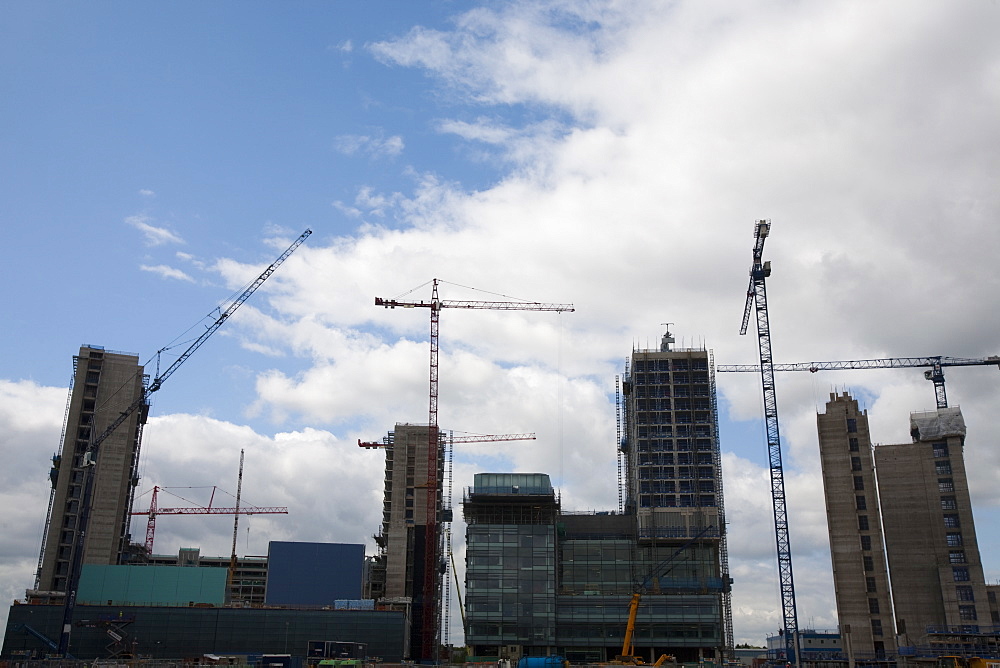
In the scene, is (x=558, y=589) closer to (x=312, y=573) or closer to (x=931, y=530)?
(x=312, y=573)

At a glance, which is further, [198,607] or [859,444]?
[859,444]

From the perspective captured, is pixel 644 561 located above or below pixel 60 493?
below

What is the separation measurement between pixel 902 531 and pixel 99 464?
6374 inches

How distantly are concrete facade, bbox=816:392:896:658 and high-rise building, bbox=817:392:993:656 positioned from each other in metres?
0.19

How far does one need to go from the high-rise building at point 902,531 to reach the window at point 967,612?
0.17 meters

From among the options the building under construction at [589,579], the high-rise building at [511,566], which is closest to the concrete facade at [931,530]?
the building under construction at [589,579]

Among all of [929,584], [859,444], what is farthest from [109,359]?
[929,584]

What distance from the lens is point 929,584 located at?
17050cm

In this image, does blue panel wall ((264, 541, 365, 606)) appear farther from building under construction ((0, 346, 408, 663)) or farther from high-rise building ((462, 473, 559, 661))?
high-rise building ((462, 473, 559, 661))

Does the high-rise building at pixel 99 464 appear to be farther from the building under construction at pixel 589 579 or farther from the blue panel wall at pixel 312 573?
the building under construction at pixel 589 579

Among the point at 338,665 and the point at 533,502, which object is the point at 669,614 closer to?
the point at 533,502

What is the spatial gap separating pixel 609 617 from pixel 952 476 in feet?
239

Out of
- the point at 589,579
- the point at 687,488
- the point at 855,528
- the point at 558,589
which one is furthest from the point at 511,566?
the point at 855,528

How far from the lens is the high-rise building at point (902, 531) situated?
547 ft
